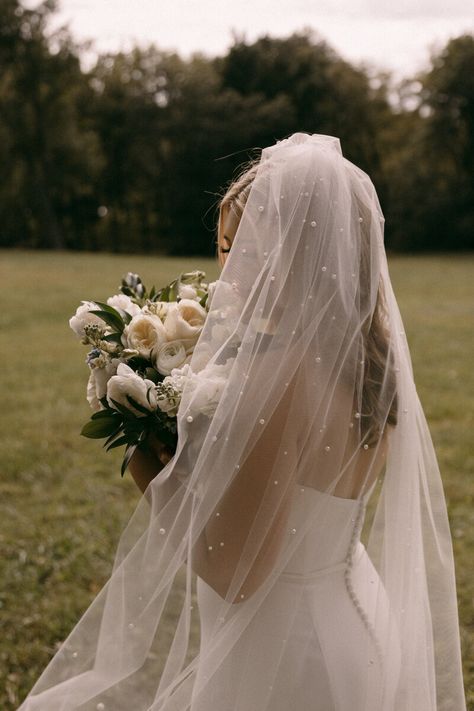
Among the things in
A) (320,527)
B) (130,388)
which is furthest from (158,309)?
(320,527)

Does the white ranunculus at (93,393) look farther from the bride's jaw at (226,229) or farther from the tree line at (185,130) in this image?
the tree line at (185,130)

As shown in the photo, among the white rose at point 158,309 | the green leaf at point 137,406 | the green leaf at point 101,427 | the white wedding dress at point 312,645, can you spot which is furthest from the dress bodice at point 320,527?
the white rose at point 158,309

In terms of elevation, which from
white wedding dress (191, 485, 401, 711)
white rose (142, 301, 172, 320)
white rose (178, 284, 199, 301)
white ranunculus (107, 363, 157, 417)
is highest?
white rose (178, 284, 199, 301)

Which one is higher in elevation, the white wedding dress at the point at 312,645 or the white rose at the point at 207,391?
the white rose at the point at 207,391

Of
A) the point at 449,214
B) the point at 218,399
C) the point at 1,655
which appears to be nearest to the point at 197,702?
the point at 218,399

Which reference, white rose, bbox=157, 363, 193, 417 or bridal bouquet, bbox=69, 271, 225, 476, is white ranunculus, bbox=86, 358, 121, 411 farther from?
white rose, bbox=157, 363, 193, 417

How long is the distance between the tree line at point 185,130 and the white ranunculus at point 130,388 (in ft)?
109

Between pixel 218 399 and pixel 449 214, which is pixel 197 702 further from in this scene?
pixel 449 214

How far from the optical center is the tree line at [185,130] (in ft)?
120

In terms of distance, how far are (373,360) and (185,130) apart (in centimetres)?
3788

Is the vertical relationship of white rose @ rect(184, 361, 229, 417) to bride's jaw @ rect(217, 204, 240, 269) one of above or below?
below

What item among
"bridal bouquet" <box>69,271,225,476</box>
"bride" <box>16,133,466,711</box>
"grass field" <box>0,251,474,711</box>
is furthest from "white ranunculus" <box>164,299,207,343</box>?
"grass field" <box>0,251,474,711</box>

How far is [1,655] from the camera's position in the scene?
3.75m

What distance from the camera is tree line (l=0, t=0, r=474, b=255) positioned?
120 feet
